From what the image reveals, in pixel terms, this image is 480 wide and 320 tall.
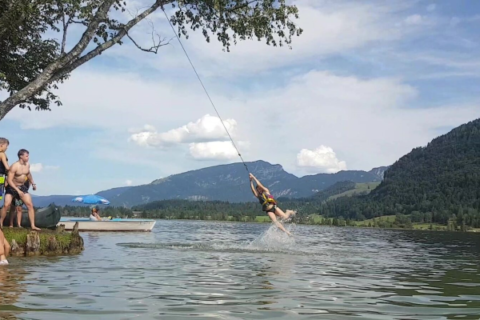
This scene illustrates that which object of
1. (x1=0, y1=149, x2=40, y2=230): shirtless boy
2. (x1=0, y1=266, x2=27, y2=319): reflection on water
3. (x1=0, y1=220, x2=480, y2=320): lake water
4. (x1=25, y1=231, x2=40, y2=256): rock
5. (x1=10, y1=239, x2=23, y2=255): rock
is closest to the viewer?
(x1=0, y1=266, x2=27, y2=319): reflection on water

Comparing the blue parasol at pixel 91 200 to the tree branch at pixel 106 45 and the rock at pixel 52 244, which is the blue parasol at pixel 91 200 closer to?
the rock at pixel 52 244

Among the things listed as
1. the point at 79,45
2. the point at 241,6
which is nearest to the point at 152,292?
the point at 79,45

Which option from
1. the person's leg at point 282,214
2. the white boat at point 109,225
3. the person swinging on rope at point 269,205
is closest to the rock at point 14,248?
the person swinging on rope at point 269,205

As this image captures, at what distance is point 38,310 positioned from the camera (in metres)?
9.20

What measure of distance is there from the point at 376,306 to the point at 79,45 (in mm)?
16378

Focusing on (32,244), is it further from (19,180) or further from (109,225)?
(109,225)

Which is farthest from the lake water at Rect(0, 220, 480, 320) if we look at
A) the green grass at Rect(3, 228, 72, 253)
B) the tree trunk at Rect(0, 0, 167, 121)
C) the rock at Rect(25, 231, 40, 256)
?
the tree trunk at Rect(0, 0, 167, 121)

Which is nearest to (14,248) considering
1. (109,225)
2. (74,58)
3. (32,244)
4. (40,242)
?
(32,244)

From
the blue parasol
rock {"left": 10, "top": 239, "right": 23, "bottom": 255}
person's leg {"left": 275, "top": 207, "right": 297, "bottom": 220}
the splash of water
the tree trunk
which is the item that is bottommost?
the splash of water

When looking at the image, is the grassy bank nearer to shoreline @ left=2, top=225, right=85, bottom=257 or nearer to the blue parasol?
shoreline @ left=2, top=225, right=85, bottom=257

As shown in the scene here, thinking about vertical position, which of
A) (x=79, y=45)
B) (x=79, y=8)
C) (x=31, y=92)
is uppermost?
(x=79, y=8)

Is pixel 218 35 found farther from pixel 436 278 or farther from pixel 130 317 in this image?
pixel 130 317

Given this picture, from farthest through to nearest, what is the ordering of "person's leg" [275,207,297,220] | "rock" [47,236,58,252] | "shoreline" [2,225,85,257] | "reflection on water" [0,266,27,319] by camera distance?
1. "person's leg" [275,207,297,220]
2. "rock" [47,236,58,252]
3. "shoreline" [2,225,85,257]
4. "reflection on water" [0,266,27,319]

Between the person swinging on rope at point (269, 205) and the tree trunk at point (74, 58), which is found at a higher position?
the tree trunk at point (74, 58)
